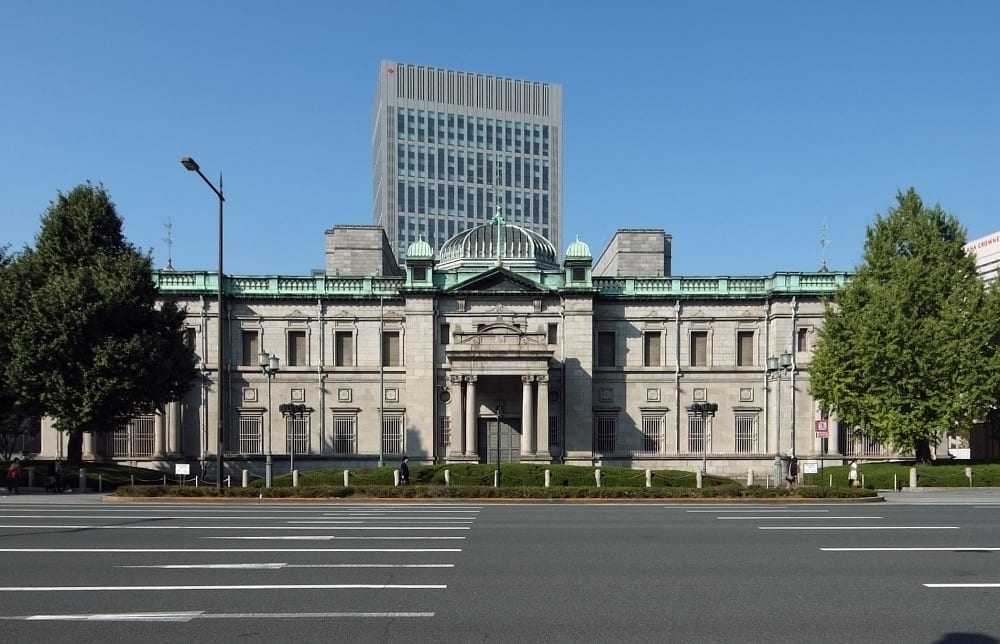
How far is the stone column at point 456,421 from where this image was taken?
49.4 m

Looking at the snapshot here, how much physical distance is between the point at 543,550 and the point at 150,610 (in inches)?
298

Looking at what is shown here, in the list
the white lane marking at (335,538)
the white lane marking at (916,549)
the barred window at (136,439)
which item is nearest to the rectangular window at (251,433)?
the barred window at (136,439)

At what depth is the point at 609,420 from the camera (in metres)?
52.1

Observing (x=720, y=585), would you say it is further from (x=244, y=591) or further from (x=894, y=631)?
(x=244, y=591)

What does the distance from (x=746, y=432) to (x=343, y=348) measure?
2586 centimetres

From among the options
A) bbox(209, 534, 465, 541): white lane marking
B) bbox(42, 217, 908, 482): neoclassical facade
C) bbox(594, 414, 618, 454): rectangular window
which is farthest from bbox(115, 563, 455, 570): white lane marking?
bbox(594, 414, 618, 454): rectangular window

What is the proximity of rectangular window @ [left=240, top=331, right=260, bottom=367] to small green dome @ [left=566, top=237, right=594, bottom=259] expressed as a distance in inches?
796

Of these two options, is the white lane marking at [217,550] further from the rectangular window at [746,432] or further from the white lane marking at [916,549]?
the rectangular window at [746,432]

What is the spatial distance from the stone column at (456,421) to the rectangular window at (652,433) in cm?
1142

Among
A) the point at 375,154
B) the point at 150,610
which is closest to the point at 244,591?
the point at 150,610

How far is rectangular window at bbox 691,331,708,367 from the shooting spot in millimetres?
52750

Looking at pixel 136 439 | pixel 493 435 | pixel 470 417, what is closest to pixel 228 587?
pixel 470 417

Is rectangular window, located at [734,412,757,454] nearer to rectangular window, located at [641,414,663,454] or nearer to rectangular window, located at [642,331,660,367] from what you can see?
rectangular window, located at [641,414,663,454]

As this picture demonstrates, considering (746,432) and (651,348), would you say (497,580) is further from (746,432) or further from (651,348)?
(746,432)
